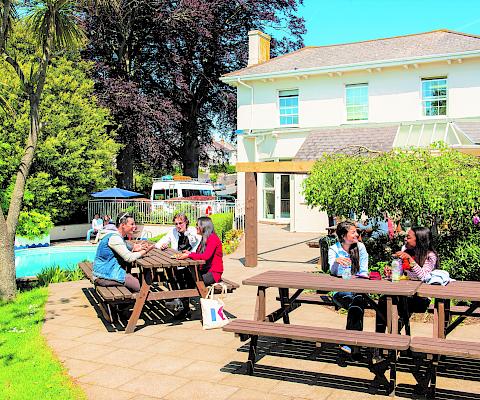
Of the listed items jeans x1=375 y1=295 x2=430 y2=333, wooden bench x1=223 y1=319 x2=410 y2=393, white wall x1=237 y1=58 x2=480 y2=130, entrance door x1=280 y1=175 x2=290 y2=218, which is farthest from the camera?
entrance door x1=280 y1=175 x2=290 y2=218

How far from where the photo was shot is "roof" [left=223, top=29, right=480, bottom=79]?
2169 centimetres

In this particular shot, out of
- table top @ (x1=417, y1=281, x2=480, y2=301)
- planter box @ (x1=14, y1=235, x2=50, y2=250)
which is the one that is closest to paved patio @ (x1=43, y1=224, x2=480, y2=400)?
table top @ (x1=417, y1=281, x2=480, y2=301)

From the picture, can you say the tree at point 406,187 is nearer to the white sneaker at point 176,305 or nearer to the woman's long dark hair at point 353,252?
the woman's long dark hair at point 353,252

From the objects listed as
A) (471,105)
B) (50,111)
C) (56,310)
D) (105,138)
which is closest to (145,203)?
(105,138)

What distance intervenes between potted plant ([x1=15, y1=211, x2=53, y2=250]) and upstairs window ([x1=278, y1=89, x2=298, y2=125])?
1118 centimetres

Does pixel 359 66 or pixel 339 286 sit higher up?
pixel 359 66

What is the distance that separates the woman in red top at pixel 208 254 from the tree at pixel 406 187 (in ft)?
9.41

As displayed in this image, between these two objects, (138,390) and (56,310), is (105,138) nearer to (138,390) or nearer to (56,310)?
(56,310)

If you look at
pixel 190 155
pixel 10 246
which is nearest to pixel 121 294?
pixel 10 246

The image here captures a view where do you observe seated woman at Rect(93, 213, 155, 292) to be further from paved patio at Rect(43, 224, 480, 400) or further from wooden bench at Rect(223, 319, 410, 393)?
wooden bench at Rect(223, 319, 410, 393)

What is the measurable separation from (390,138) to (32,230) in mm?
14330

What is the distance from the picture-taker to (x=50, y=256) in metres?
19.9

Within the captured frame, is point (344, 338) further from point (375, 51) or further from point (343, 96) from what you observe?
point (375, 51)

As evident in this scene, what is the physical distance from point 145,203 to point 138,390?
786 inches
